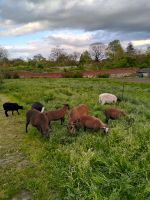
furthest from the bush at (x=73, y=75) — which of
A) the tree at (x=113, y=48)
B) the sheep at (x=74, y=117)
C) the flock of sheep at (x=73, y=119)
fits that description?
the sheep at (x=74, y=117)

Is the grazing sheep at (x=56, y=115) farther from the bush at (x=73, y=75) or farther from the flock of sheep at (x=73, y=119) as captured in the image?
the bush at (x=73, y=75)

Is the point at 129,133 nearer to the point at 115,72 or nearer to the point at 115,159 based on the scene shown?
the point at 115,159

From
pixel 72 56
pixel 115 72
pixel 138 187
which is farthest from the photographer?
pixel 72 56

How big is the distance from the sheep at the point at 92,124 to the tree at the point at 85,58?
7502 centimetres

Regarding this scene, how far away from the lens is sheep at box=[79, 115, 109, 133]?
29.8 ft

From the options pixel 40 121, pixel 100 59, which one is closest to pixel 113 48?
pixel 100 59

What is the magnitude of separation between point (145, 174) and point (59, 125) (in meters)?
5.61

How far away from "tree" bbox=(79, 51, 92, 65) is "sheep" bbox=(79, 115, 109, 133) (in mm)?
75021

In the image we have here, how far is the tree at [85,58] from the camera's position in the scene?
281 feet

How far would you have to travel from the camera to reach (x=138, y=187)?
18.6ft

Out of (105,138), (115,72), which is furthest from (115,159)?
(115,72)

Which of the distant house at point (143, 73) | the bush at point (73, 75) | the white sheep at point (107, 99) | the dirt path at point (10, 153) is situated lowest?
the distant house at point (143, 73)

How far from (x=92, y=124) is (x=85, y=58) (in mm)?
80497

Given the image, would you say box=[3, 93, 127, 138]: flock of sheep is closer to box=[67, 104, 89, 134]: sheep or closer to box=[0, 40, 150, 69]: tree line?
box=[67, 104, 89, 134]: sheep
